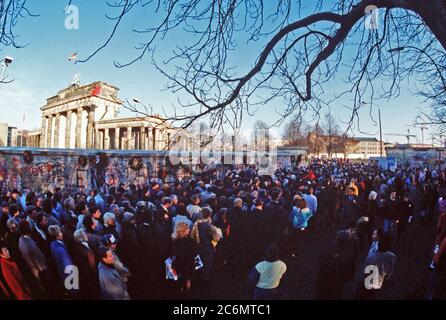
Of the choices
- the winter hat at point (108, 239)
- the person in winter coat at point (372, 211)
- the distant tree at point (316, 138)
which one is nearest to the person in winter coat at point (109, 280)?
the winter hat at point (108, 239)

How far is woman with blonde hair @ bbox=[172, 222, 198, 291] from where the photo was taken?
3570 millimetres

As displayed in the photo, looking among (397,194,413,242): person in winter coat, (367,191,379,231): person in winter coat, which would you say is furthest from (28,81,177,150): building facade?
(397,194,413,242): person in winter coat

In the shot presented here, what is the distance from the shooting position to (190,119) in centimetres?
278

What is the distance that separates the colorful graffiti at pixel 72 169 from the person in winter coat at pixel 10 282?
11.1 ft

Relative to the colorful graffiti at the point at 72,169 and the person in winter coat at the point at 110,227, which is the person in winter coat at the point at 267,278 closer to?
the person in winter coat at the point at 110,227

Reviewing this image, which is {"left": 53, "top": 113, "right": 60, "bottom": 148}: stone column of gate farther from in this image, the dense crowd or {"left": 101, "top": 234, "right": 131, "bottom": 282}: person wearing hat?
{"left": 101, "top": 234, "right": 131, "bottom": 282}: person wearing hat

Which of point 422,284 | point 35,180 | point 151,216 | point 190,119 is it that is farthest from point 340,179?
point 35,180

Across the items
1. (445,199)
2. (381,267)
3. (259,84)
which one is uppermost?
(259,84)

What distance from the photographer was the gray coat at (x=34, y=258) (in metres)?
3.14

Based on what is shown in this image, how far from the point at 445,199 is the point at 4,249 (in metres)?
6.53

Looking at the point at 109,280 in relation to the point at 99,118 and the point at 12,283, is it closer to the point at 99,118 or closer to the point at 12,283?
the point at 12,283

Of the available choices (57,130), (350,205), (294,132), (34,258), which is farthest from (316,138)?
(57,130)

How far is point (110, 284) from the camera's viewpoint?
2711 millimetres
